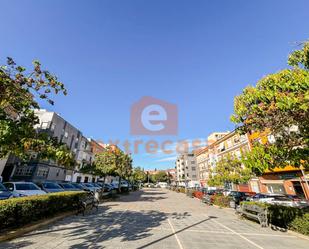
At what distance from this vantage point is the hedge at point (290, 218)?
297 inches

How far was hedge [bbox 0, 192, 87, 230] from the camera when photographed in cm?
637

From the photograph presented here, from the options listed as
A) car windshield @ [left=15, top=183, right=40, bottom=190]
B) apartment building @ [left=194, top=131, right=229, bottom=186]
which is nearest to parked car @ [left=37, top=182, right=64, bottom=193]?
car windshield @ [left=15, top=183, right=40, bottom=190]

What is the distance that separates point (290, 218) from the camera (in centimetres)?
839

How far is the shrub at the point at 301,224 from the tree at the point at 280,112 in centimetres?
242

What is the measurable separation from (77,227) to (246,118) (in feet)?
28.5

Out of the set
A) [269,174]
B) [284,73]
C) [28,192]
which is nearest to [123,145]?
[28,192]

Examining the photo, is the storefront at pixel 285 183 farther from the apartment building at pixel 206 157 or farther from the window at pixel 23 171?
the window at pixel 23 171

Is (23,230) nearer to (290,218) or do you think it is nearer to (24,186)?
(24,186)

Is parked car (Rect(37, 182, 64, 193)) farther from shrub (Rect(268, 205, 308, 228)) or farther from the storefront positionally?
the storefront

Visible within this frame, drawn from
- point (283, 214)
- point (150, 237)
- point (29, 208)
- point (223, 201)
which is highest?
point (223, 201)

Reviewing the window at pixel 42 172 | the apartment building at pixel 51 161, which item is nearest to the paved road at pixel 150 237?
the apartment building at pixel 51 161

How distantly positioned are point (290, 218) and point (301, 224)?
798 mm

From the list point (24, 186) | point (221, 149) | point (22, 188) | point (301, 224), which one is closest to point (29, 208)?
point (22, 188)

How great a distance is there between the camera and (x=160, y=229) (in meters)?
7.87
